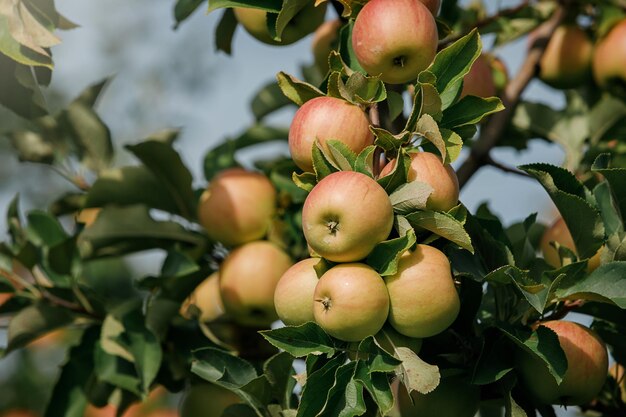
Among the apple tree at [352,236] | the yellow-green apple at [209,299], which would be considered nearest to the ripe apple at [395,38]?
the apple tree at [352,236]

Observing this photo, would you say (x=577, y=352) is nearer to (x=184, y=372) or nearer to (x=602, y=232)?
(x=602, y=232)

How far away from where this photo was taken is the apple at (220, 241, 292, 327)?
164 cm

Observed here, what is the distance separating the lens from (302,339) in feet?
3.51

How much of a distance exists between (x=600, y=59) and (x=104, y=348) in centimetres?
118

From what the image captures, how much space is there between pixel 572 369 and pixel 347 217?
1.25ft

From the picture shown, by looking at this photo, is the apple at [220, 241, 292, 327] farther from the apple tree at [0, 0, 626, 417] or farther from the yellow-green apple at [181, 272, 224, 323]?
the yellow-green apple at [181, 272, 224, 323]

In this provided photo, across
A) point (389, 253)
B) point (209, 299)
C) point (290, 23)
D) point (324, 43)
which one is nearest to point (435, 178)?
point (389, 253)

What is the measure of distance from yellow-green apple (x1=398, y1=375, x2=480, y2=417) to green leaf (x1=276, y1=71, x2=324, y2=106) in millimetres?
404

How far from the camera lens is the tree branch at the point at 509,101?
168cm

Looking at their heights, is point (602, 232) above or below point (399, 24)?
below

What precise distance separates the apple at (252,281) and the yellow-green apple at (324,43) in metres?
0.37

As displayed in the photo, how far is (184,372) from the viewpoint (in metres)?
1.58

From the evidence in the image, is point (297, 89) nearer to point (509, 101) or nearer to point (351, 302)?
point (351, 302)

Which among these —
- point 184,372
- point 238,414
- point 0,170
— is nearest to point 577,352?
point 238,414
